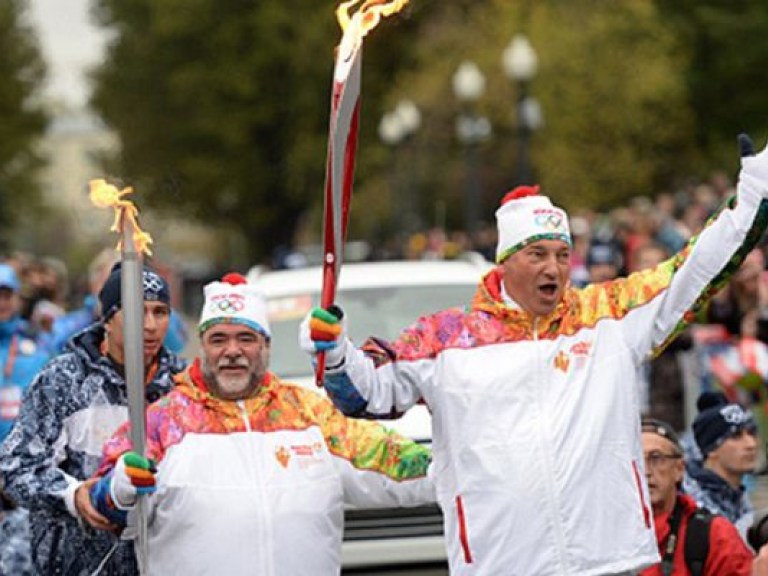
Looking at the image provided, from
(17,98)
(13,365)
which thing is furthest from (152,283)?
(17,98)

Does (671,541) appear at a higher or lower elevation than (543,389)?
lower

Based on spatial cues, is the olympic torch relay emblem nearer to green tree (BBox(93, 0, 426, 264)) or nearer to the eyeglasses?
the eyeglasses

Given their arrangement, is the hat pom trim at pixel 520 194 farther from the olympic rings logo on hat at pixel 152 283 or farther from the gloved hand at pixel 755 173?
the olympic rings logo on hat at pixel 152 283

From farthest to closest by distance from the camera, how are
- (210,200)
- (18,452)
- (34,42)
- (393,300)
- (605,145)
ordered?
(34,42)
(210,200)
(605,145)
(393,300)
(18,452)

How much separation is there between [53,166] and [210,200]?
1468 centimetres

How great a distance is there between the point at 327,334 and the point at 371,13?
0.87 m

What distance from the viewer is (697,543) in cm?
552

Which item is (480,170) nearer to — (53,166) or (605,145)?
(605,145)

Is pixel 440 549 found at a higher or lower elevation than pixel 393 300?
lower

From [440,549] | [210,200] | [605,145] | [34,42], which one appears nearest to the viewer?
[440,549]

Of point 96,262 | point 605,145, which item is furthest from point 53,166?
point 96,262

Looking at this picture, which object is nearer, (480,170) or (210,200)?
(210,200)

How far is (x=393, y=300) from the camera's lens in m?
8.53

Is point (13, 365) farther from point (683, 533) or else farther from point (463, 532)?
point (463, 532)
